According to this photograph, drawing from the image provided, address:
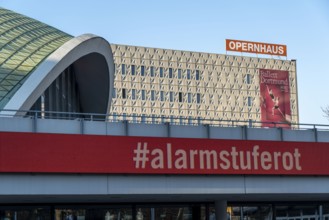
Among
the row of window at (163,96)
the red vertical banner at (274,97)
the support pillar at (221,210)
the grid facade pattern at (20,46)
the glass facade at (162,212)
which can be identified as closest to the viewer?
the glass facade at (162,212)

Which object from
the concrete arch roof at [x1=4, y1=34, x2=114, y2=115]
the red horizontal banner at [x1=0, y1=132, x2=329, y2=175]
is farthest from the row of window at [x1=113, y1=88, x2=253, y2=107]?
the red horizontal banner at [x1=0, y1=132, x2=329, y2=175]

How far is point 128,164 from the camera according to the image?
22.7 metres

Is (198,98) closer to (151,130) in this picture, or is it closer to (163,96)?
(163,96)

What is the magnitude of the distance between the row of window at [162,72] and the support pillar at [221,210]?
10689cm

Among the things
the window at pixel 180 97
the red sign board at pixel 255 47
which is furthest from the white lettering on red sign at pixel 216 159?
the red sign board at pixel 255 47

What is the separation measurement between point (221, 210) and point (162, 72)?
110111 millimetres

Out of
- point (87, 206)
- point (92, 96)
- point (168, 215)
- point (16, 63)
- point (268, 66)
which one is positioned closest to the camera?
point (87, 206)

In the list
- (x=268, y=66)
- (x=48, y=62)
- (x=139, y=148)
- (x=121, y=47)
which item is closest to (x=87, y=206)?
(x=139, y=148)

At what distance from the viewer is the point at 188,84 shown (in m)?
142

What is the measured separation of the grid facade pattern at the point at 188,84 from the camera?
444 ft

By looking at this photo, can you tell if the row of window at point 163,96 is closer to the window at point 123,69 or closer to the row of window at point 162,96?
the row of window at point 162,96

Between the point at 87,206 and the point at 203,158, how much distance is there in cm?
612

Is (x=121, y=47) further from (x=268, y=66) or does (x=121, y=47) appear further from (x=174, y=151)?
(x=174, y=151)

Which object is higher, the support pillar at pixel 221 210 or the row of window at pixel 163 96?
the row of window at pixel 163 96
